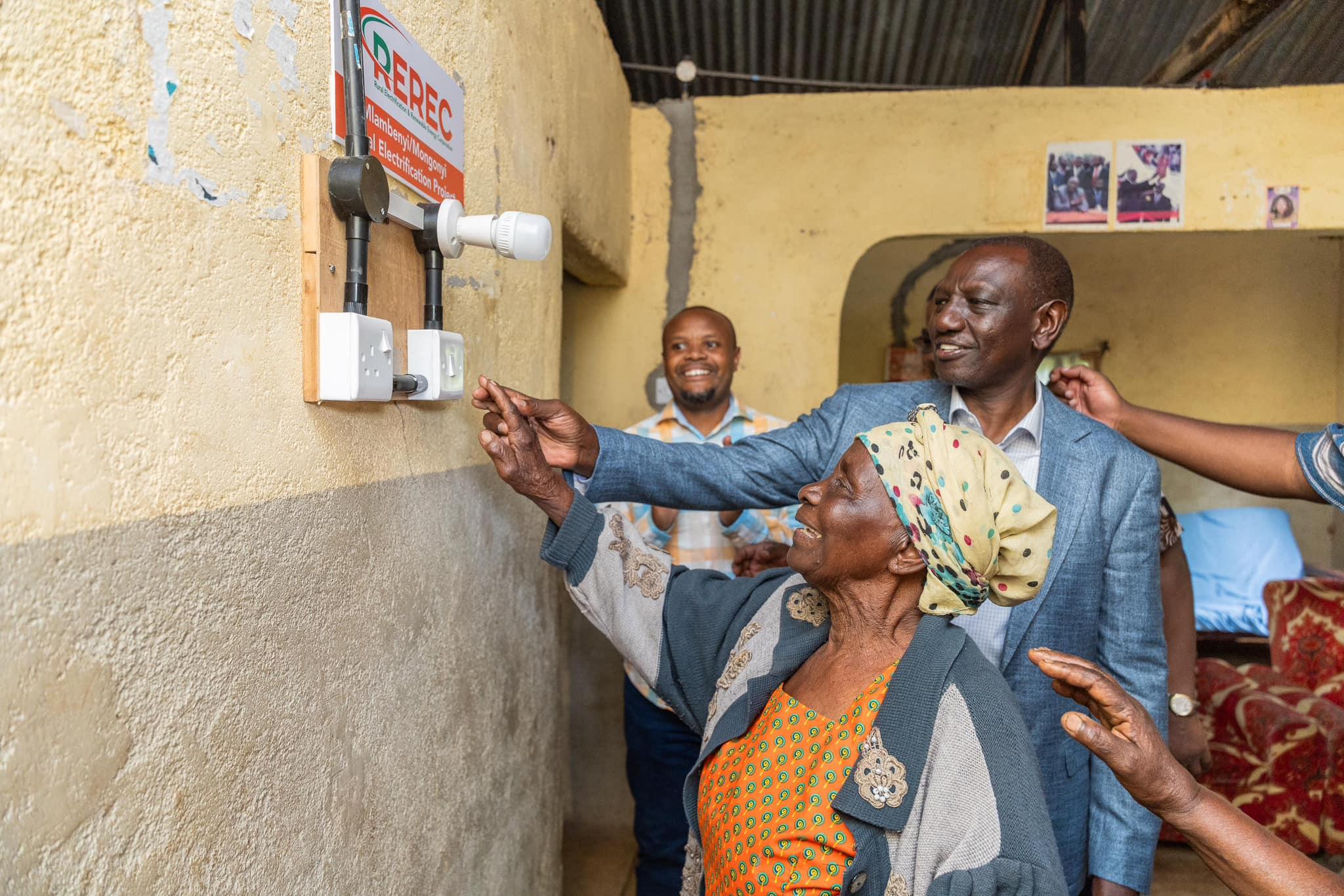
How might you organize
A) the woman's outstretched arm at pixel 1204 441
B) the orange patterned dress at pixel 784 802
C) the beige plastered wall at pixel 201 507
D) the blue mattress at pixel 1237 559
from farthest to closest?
the blue mattress at pixel 1237 559, the woman's outstretched arm at pixel 1204 441, the orange patterned dress at pixel 784 802, the beige plastered wall at pixel 201 507

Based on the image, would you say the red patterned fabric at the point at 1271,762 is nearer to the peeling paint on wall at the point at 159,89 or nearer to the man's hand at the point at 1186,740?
the man's hand at the point at 1186,740

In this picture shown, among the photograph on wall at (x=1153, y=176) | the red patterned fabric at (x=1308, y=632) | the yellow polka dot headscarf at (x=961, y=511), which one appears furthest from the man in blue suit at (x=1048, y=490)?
the red patterned fabric at (x=1308, y=632)

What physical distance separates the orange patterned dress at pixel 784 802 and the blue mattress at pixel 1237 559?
4.30 meters

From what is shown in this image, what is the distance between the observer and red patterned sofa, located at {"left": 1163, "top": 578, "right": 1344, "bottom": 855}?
3.40m

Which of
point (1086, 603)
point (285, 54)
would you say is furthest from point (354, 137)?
point (1086, 603)

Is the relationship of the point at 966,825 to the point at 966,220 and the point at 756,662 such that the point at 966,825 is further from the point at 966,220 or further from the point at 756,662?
the point at 966,220

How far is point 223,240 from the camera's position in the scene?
859mm

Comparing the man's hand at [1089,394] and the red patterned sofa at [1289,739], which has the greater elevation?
the man's hand at [1089,394]

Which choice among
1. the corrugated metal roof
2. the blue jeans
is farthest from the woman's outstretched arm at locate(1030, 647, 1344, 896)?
the corrugated metal roof

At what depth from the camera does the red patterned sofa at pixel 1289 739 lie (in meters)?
3.40

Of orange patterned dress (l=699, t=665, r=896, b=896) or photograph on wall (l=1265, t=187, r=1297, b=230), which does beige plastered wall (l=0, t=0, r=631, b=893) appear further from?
photograph on wall (l=1265, t=187, r=1297, b=230)

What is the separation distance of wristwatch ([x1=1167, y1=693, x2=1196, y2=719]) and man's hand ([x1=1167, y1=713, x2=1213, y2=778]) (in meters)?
0.04

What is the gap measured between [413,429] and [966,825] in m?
0.96

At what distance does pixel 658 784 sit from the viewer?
2824 mm
